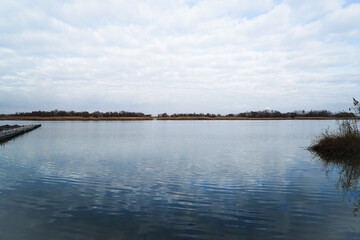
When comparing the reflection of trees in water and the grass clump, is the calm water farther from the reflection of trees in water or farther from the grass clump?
the grass clump

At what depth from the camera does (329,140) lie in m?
15.8

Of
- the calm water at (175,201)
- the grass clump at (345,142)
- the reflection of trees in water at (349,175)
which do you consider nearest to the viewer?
the calm water at (175,201)

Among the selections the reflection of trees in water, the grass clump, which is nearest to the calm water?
the reflection of trees in water

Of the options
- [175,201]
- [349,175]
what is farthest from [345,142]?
[175,201]

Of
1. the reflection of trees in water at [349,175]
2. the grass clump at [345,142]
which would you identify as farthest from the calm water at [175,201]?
the grass clump at [345,142]

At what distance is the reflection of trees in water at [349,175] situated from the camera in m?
7.06

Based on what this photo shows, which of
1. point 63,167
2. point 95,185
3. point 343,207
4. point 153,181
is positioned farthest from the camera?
point 63,167

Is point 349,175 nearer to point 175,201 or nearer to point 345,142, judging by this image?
point 345,142

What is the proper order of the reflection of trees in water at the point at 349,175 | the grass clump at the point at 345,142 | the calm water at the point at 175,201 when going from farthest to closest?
1. the grass clump at the point at 345,142
2. the reflection of trees in water at the point at 349,175
3. the calm water at the point at 175,201

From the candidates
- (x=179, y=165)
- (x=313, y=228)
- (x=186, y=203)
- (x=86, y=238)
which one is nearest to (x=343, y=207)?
(x=313, y=228)

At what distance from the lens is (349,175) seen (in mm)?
9773

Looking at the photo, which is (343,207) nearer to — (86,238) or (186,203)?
(186,203)

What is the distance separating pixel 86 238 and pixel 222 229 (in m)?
2.55

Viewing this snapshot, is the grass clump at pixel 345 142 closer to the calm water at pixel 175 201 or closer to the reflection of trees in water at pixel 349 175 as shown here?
the reflection of trees in water at pixel 349 175
